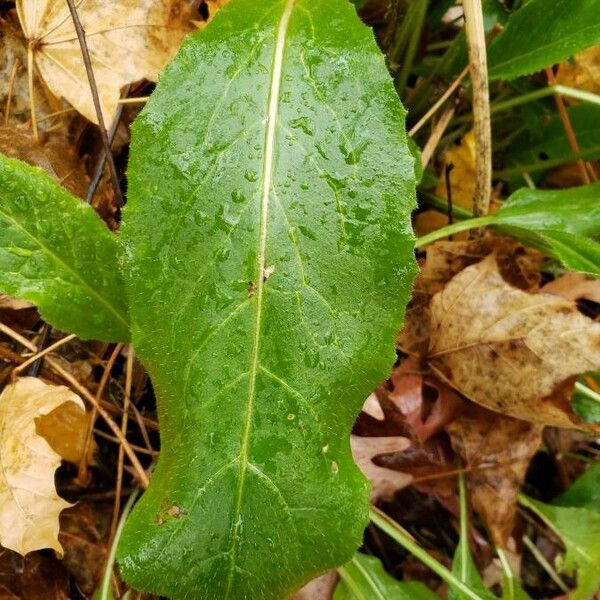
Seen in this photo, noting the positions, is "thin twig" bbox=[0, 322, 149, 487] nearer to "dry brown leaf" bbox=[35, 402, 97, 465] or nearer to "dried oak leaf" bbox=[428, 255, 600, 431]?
"dry brown leaf" bbox=[35, 402, 97, 465]

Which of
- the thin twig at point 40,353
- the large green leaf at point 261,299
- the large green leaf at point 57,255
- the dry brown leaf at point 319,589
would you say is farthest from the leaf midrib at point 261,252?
the thin twig at point 40,353

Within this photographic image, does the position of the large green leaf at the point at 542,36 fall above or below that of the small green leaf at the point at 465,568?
above

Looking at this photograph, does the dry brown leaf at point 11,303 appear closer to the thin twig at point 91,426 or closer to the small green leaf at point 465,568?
the thin twig at point 91,426

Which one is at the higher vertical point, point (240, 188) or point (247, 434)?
point (240, 188)

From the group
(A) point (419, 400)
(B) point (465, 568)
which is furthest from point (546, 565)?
(A) point (419, 400)

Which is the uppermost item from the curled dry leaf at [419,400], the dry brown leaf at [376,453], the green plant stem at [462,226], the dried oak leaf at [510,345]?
the green plant stem at [462,226]

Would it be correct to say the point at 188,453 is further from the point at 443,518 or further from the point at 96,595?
the point at 443,518

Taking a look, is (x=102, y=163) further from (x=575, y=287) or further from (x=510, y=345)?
(x=575, y=287)

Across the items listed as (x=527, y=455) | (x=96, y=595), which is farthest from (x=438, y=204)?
(x=96, y=595)
